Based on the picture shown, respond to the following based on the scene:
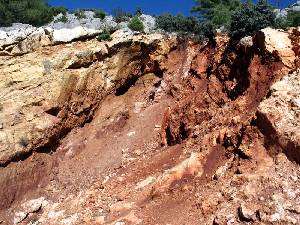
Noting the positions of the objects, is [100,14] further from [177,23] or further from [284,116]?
[284,116]

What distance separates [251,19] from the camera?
17547 millimetres

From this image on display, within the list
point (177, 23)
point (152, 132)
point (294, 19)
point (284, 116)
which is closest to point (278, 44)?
point (284, 116)

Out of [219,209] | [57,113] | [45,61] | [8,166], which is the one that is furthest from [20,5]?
[219,209]

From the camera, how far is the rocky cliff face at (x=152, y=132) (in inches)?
504

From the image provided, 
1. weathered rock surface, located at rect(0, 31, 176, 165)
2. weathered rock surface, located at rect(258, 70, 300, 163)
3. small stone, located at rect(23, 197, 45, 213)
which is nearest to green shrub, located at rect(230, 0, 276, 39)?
weathered rock surface, located at rect(0, 31, 176, 165)

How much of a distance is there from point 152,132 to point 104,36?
458 centimetres

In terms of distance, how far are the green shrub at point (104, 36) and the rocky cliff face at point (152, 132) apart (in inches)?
13.0

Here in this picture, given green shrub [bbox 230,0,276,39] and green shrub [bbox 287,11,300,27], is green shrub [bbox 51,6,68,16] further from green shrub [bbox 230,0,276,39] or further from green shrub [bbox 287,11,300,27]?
green shrub [bbox 287,11,300,27]

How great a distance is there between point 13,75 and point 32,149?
289 cm

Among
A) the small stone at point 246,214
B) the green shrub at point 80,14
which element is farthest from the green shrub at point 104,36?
the small stone at point 246,214

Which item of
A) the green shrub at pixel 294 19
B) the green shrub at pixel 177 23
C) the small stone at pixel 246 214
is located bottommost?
the small stone at pixel 246 214

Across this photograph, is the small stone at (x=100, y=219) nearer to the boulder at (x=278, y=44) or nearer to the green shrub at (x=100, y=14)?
the boulder at (x=278, y=44)

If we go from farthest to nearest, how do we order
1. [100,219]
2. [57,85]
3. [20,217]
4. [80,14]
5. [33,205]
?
1. [80,14]
2. [57,85]
3. [33,205]
4. [20,217]
5. [100,219]

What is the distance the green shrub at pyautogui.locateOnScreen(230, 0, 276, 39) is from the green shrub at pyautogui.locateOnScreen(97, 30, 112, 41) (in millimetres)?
5002
